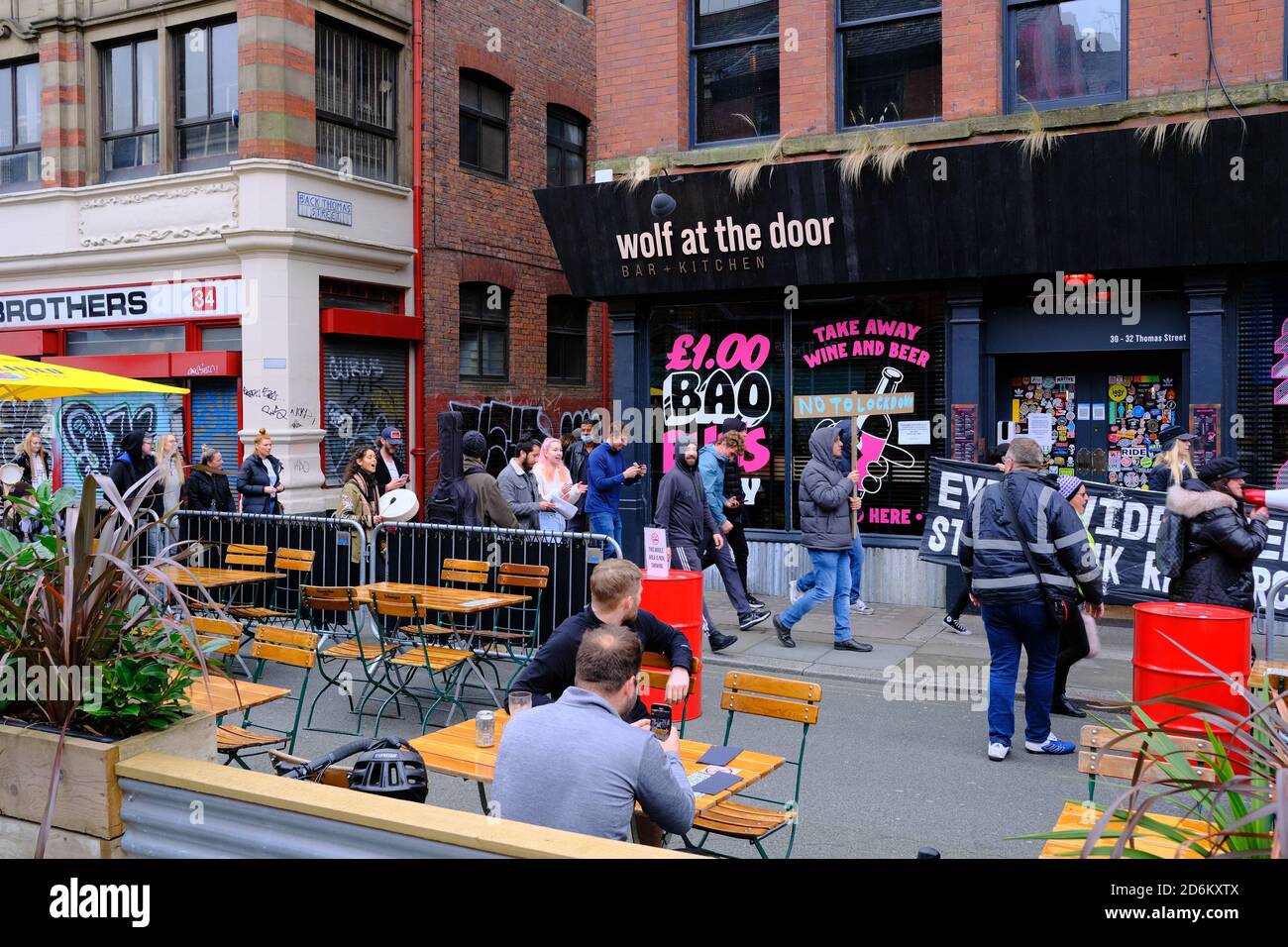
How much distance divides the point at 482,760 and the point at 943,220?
8853 mm

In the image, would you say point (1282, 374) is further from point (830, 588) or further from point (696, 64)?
point (696, 64)

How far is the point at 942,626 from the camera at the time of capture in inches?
449

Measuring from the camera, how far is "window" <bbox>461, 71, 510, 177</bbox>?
61.7 ft

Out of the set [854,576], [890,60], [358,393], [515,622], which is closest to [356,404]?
[358,393]

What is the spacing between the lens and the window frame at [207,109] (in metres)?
16.4

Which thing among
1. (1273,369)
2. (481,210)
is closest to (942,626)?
(1273,369)

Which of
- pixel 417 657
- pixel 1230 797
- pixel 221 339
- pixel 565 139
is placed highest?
pixel 565 139

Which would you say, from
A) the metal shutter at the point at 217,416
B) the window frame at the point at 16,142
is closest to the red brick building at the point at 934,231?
the metal shutter at the point at 217,416

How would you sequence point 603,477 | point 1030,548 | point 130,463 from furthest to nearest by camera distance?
point 130,463, point 603,477, point 1030,548

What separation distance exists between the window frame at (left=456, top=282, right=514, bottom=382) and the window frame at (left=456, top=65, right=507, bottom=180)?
6.33 ft

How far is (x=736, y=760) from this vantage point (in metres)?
4.94

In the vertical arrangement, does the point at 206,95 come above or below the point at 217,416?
above

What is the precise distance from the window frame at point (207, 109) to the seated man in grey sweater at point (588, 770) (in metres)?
14.6
